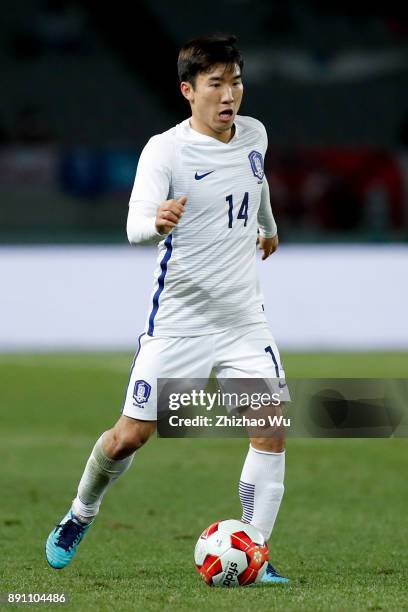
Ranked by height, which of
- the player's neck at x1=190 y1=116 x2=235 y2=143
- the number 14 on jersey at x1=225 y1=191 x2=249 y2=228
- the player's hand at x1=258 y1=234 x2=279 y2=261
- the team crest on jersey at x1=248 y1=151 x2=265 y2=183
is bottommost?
the player's hand at x1=258 y1=234 x2=279 y2=261

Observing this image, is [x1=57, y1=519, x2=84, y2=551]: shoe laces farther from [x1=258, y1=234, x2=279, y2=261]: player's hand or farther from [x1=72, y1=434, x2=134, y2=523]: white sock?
[x1=258, y1=234, x2=279, y2=261]: player's hand

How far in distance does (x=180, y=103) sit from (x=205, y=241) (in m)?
19.0

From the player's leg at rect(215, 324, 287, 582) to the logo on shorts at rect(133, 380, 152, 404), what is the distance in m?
0.31

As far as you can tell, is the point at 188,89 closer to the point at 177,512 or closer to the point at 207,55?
the point at 207,55

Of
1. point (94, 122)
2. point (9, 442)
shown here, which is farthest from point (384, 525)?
point (94, 122)

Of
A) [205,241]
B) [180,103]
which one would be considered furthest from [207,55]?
[180,103]

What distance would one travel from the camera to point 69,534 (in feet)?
17.8

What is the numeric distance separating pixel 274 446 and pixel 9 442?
202 inches

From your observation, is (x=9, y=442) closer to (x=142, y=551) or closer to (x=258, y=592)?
(x=142, y=551)

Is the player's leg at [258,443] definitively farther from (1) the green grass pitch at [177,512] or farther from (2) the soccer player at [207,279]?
(1) the green grass pitch at [177,512]

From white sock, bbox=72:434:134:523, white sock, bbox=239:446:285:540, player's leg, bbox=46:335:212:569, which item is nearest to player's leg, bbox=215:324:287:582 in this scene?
white sock, bbox=239:446:285:540

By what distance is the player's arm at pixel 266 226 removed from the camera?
18.2 feet

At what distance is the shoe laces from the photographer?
539 centimetres

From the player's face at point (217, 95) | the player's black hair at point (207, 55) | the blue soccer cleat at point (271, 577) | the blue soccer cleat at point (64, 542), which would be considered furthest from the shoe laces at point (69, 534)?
the player's black hair at point (207, 55)
